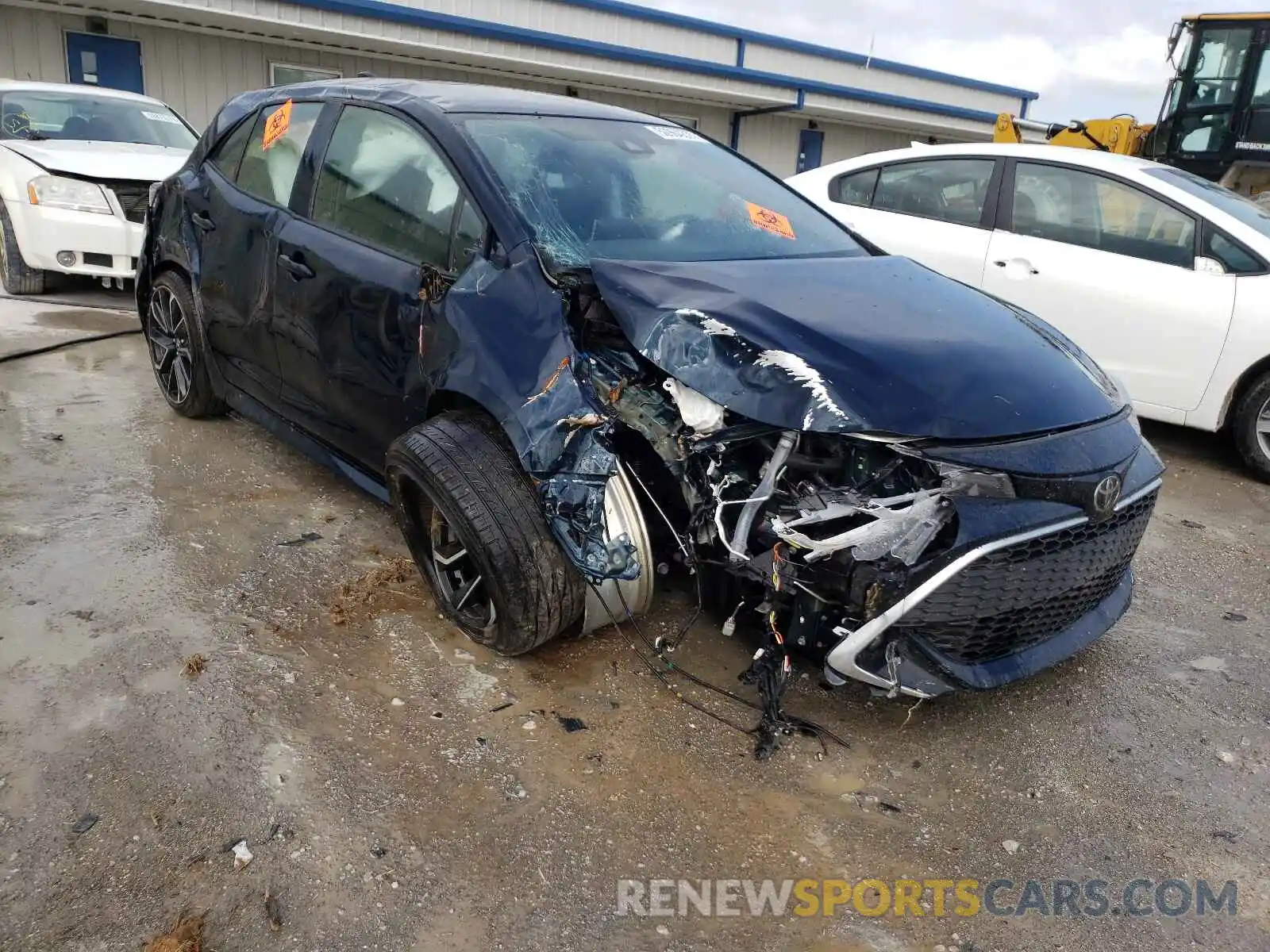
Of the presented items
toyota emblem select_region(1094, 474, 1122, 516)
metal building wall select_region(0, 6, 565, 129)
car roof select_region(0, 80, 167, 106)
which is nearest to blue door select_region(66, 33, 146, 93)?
metal building wall select_region(0, 6, 565, 129)

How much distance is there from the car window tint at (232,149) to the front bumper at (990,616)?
3298mm

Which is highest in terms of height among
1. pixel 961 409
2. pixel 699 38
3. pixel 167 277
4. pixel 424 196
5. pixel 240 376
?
pixel 699 38

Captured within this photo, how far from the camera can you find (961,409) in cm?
240

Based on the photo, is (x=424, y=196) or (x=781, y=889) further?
(x=424, y=196)

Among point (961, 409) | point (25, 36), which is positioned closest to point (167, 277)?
point (961, 409)

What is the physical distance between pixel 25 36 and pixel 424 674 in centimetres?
1086

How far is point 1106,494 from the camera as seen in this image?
248 cm

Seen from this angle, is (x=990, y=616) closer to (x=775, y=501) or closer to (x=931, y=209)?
(x=775, y=501)

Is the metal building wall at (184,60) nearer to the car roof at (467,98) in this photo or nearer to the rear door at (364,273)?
the car roof at (467,98)

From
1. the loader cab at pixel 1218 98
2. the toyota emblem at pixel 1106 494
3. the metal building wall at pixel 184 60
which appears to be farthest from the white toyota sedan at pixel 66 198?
the loader cab at pixel 1218 98

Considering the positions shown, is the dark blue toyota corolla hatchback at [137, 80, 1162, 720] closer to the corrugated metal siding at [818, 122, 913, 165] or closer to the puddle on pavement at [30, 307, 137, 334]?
the puddle on pavement at [30, 307, 137, 334]

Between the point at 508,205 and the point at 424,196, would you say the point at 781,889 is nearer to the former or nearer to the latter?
the point at 508,205

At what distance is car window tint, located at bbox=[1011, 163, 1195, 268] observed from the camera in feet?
16.8

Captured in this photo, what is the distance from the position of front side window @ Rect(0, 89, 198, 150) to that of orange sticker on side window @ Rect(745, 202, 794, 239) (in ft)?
20.0
